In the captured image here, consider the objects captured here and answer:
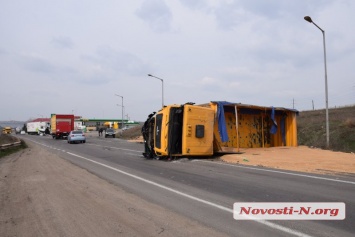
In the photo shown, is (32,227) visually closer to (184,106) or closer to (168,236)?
(168,236)

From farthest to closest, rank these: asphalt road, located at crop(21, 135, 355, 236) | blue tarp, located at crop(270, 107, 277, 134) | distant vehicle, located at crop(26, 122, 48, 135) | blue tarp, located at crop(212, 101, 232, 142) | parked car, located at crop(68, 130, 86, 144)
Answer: distant vehicle, located at crop(26, 122, 48, 135) → parked car, located at crop(68, 130, 86, 144) → blue tarp, located at crop(270, 107, 277, 134) → blue tarp, located at crop(212, 101, 232, 142) → asphalt road, located at crop(21, 135, 355, 236)

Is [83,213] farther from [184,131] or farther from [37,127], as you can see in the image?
[37,127]

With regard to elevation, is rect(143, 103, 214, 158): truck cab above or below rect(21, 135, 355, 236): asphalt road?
above

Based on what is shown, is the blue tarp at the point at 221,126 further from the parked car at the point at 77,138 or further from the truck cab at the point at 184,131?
the parked car at the point at 77,138

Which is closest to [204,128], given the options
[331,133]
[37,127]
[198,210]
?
[198,210]

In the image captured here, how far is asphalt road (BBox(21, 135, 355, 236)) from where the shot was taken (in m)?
5.58

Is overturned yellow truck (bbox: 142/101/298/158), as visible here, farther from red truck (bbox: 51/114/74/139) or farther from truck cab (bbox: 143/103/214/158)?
red truck (bbox: 51/114/74/139)

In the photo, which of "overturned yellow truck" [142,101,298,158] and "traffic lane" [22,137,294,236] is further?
"overturned yellow truck" [142,101,298,158]

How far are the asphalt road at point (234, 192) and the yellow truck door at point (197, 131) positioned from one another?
332cm

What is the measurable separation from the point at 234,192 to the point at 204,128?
8711 millimetres

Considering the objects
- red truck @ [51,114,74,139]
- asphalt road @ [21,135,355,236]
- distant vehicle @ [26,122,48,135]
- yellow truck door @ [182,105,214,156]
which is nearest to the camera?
asphalt road @ [21,135,355,236]

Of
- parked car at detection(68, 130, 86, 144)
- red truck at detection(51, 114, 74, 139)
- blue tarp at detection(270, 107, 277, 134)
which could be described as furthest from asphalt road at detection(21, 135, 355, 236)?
red truck at detection(51, 114, 74, 139)

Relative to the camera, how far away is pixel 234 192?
8398mm

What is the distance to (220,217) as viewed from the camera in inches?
245
